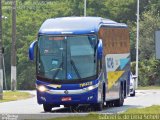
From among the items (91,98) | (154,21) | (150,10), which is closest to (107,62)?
(91,98)

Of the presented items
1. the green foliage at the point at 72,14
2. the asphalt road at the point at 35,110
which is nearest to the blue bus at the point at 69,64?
the asphalt road at the point at 35,110

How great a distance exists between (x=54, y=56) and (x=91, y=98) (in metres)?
2.17

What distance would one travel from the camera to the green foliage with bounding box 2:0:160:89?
76750 mm

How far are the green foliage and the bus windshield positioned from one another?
1904 inches

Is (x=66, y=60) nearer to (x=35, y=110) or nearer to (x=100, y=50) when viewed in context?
(x=100, y=50)

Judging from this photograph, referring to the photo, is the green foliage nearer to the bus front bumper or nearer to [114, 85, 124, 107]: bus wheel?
[114, 85, 124, 107]: bus wheel

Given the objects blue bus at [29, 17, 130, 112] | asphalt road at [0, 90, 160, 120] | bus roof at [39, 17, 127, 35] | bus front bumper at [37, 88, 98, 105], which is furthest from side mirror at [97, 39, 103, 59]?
asphalt road at [0, 90, 160, 120]

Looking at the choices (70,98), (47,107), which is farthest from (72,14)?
(70,98)

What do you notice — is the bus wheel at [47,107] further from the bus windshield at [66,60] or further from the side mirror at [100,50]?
the side mirror at [100,50]

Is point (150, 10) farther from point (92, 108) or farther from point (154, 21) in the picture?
point (92, 108)

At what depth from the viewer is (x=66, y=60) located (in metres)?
27.7

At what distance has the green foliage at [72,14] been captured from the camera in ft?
252

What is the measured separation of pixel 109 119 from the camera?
20.5 metres

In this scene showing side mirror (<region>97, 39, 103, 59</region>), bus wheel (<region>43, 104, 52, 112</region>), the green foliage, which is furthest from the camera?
the green foliage
